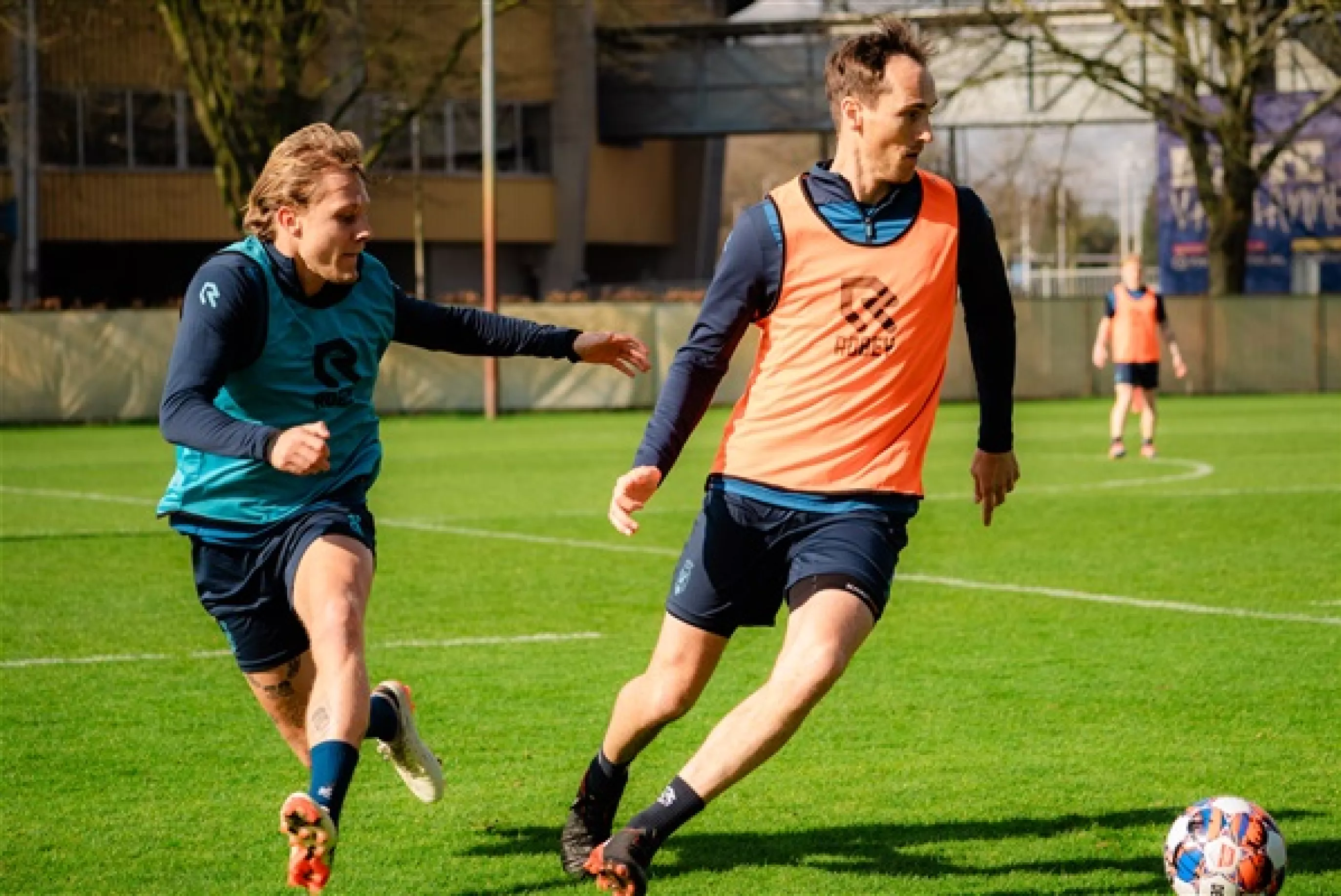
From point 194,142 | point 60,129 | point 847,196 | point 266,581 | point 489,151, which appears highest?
point 60,129

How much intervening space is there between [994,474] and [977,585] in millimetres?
6572

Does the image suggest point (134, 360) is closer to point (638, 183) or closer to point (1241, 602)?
point (1241, 602)

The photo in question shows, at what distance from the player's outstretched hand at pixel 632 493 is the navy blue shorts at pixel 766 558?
185 mm

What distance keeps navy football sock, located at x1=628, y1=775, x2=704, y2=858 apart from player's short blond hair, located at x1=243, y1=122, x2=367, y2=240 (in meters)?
1.81

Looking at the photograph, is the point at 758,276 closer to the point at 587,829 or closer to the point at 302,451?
the point at 302,451

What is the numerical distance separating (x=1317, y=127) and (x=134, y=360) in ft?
84.3

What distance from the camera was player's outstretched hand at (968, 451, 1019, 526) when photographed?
242 inches

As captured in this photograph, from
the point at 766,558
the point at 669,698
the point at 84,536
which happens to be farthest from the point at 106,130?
the point at 766,558

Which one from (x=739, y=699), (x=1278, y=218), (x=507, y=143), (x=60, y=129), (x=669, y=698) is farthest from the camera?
(x=507, y=143)

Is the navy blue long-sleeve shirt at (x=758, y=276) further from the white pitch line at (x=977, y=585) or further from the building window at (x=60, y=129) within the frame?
the building window at (x=60, y=129)

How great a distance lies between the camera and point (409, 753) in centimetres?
661

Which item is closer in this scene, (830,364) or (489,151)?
(830,364)

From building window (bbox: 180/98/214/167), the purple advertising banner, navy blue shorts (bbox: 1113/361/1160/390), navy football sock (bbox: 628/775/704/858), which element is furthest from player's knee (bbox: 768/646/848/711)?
building window (bbox: 180/98/214/167)

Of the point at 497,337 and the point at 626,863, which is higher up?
the point at 497,337
